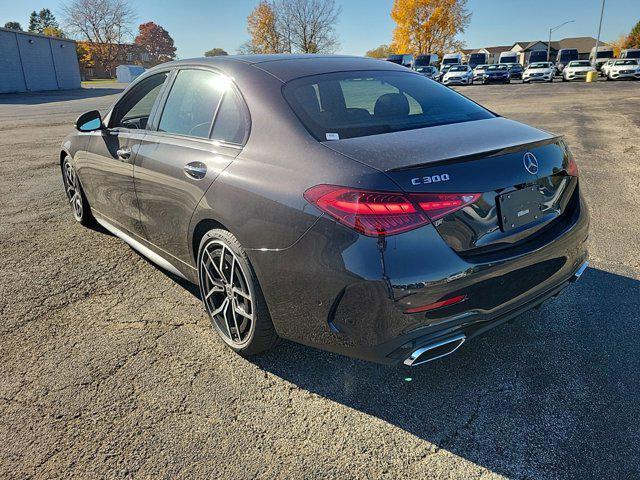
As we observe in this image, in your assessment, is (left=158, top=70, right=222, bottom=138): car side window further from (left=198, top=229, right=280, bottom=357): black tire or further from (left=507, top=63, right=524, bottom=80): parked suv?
(left=507, top=63, right=524, bottom=80): parked suv

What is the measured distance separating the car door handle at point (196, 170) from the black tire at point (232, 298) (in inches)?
13.2

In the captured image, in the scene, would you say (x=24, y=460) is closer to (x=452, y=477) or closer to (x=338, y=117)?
Answer: (x=452, y=477)

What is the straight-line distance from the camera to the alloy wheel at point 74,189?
500 cm

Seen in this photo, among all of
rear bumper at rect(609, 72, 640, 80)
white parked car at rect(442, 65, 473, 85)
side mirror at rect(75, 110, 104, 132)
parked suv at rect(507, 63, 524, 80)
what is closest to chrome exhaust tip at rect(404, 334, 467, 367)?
side mirror at rect(75, 110, 104, 132)


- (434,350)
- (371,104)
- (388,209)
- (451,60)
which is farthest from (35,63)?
(434,350)

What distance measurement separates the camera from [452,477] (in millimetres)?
2012

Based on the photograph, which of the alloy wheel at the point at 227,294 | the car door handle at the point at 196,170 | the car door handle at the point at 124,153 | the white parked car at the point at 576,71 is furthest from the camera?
the white parked car at the point at 576,71

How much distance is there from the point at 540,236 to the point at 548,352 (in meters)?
0.78

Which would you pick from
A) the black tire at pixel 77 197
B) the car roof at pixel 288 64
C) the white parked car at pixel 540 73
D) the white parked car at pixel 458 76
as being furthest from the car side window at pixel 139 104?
the white parked car at pixel 540 73

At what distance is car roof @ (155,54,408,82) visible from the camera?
9.67 feet

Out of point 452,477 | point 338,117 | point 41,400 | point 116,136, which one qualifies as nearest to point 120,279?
point 116,136

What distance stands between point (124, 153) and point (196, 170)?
113 cm

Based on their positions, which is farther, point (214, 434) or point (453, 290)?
point (214, 434)

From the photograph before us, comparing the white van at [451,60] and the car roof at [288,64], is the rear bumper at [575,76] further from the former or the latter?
the car roof at [288,64]
